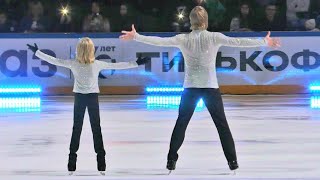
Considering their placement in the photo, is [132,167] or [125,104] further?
[125,104]

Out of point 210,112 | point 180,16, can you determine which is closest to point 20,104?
point 180,16

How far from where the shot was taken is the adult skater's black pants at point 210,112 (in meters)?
6.70

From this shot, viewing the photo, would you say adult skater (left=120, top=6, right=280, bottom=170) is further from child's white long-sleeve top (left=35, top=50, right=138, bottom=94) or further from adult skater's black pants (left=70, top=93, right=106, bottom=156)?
adult skater's black pants (left=70, top=93, right=106, bottom=156)

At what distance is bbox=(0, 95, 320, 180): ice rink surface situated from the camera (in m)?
6.95

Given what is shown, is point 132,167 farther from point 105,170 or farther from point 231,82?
point 231,82

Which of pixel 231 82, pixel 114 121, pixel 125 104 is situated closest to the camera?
pixel 114 121

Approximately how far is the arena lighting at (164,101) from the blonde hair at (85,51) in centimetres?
690

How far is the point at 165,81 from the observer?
16.9 metres

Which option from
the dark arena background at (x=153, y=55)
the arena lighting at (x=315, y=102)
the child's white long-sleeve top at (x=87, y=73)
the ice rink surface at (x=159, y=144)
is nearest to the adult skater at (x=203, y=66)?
the child's white long-sleeve top at (x=87, y=73)

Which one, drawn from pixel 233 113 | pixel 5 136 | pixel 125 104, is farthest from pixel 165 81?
pixel 5 136

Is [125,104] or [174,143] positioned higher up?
[174,143]

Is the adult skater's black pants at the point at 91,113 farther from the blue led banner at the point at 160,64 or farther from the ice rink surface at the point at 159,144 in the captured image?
the blue led banner at the point at 160,64

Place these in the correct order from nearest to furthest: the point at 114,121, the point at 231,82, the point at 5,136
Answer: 1. the point at 5,136
2. the point at 114,121
3. the point at 231,82

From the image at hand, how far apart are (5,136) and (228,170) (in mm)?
3465
